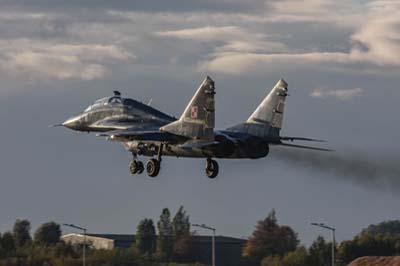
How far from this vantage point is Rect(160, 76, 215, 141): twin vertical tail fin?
80.9m

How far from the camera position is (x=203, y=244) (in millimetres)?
154500

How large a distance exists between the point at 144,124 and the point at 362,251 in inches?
2162

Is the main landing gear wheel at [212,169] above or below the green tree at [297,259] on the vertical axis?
below

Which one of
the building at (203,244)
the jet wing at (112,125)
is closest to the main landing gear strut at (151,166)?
the jet wing at (112,125)

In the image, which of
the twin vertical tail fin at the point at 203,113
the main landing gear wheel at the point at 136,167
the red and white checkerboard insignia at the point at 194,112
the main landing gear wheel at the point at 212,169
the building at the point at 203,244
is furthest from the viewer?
the building at the point at 203,244

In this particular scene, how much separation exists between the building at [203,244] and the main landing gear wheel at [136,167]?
6301cm

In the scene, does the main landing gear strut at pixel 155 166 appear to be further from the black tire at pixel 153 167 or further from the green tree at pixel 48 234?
the green tree at pixel 48 234

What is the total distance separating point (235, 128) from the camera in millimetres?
86625

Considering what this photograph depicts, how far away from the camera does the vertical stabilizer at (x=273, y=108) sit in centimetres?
8681

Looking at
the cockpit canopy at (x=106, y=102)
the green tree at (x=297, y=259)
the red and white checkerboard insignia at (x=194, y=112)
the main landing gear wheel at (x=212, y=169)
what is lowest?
the main landing gear wheel at (x=212, y=169)

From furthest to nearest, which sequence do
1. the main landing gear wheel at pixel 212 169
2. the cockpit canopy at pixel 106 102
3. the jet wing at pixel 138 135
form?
the cockpit canopy at pixel 106 102 → the main landing gear wheel at pixel 212 169 → the jet wing at pixel 138 135

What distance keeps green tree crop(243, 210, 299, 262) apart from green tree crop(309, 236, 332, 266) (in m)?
8.16

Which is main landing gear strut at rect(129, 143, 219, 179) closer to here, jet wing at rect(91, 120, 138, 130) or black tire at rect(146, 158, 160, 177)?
black tire at rect(146, 158, 160, 177)

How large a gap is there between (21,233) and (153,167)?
249 feet
